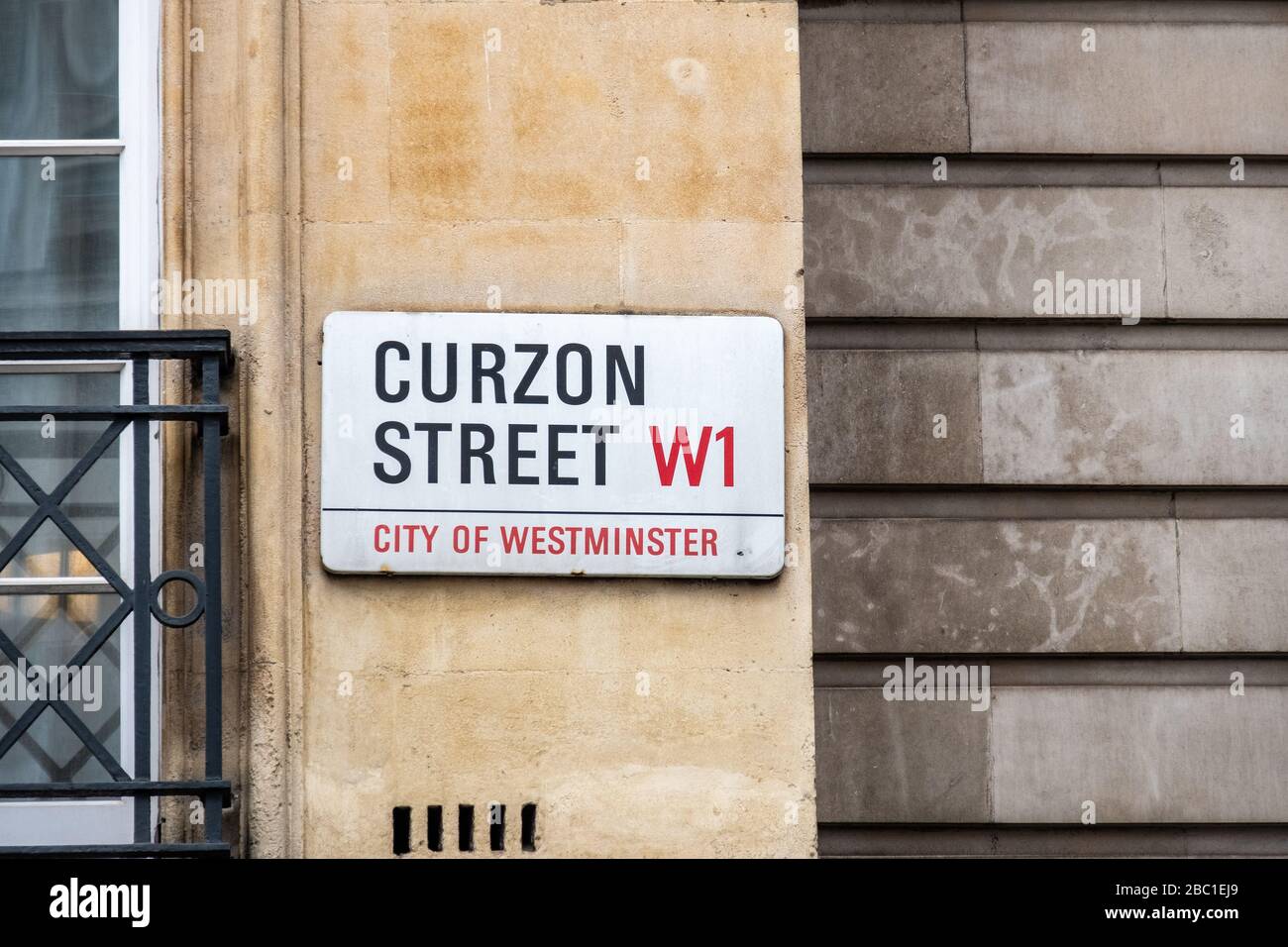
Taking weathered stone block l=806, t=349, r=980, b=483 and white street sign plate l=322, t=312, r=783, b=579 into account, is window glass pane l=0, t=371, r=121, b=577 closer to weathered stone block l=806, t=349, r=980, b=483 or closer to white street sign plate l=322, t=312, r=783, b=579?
white street sign plate l=322, t=312, r=783, b=579

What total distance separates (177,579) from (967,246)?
11.6ft

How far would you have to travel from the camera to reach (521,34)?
5.26 meters

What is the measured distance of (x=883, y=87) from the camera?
6434 millimetres

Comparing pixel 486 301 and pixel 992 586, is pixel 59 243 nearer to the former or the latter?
pixel 486 301

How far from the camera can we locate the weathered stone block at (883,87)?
6.41 metres

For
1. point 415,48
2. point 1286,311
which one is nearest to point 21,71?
point 415,48

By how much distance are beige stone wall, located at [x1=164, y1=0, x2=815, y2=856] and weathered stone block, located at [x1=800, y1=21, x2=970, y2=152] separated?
1158mm

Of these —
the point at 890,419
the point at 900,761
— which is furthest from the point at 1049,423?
the point at 900,761

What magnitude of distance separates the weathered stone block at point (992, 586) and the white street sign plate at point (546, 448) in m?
1.31

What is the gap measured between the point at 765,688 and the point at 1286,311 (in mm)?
3030

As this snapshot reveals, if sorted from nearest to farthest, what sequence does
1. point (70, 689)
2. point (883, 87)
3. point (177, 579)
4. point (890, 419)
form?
1. point (177, 579)
2. point (70, 689)
3. point (890, 419)
4. point (883, 87)

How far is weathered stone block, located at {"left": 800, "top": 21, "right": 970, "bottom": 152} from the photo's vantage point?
6.41 metres

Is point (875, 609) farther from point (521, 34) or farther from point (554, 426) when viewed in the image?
point (521, 34)

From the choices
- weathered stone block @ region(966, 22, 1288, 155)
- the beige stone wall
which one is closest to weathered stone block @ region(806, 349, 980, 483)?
weathered stone block @ region(966, 22, 1288, 155)
